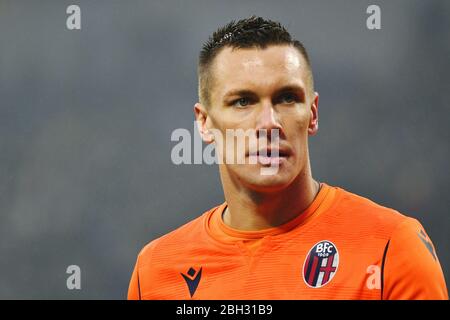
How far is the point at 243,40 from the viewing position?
3.33m

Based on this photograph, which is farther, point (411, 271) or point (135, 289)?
point (135, 289)

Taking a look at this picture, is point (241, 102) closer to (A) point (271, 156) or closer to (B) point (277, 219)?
(A) point (271, 156)

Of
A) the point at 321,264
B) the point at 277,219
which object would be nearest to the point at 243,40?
the point at 277,219

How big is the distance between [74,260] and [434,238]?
3.88 metres

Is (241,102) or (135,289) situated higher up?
(241,102)

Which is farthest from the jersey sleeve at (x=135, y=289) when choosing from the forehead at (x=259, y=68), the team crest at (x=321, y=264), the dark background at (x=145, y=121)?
the dark background at (x=145, y=121)

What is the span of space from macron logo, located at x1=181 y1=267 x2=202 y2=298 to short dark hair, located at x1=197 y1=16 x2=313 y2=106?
2.82ft

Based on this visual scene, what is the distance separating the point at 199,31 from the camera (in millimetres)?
7531

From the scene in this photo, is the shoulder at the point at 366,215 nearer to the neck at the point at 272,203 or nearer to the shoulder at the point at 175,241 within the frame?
the neck at the point at 272,203

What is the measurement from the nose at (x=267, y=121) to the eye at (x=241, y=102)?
Result: 9 centimetres

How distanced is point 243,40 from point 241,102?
34 cm

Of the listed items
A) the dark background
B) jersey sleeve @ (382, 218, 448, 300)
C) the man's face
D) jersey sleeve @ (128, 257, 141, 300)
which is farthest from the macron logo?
the dark background

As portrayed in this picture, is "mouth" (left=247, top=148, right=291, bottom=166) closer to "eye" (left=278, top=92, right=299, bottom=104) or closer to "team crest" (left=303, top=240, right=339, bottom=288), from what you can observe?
"eye" (left=278, top=92, right=299, bottom=104)

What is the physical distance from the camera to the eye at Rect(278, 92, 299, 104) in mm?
3148
